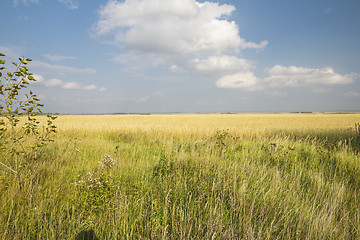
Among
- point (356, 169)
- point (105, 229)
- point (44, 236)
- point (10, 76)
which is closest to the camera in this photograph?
point (44, 236)

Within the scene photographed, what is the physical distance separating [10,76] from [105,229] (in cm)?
263

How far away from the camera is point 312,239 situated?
7.70ft

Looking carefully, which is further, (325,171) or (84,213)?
(325,171)

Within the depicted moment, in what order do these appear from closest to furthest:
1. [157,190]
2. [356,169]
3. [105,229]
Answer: [105,229] → [157,190] → [356,169]

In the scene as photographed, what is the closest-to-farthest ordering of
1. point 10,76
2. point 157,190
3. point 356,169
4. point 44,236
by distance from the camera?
point 44,236 → point 10,76 → point 157,190 → point 356,169

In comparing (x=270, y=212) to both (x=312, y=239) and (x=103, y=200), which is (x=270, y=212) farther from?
(x=103, y=200)

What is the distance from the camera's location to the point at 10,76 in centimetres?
267

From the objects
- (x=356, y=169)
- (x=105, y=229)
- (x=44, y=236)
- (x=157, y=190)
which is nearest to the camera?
(x=44, y=236)

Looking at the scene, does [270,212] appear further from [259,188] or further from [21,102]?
[21,102]

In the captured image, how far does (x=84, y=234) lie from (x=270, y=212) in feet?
8.82

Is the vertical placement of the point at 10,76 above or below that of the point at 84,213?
above

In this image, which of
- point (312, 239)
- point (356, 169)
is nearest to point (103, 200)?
point (312, 239)

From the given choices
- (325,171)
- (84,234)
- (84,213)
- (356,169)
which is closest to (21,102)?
(84,213)

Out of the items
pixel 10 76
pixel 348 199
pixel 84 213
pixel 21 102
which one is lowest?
pixel 348 199
